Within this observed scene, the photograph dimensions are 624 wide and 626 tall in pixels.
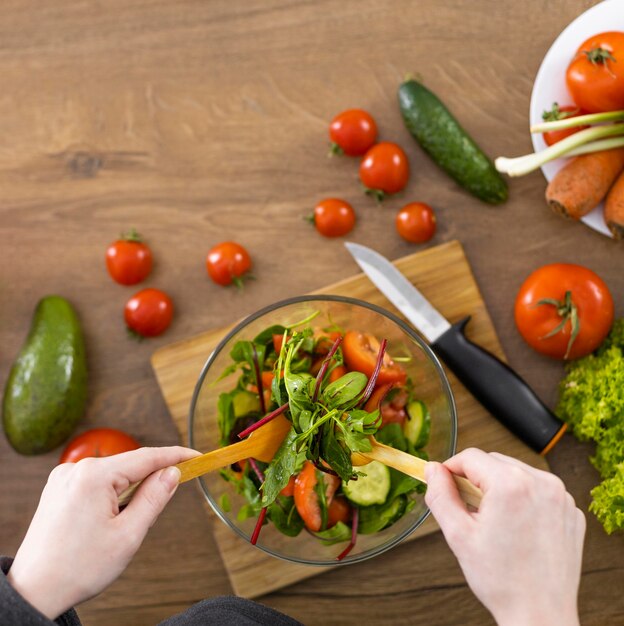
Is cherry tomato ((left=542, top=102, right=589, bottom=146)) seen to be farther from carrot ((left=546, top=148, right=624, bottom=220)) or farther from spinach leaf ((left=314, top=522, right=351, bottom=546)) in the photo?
spinach leaf ((left=314, top=522, right=351, bottom=546))

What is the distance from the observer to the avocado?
5.18 ft

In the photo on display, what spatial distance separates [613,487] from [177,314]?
104 cm

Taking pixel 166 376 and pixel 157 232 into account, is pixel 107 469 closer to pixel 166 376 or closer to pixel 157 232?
pixel 166 376

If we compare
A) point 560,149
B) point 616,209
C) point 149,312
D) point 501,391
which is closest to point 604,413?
point 501,391

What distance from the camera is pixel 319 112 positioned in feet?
5.52

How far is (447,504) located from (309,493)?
42 cm

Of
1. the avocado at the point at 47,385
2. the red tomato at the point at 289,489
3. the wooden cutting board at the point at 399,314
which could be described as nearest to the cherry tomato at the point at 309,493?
the red tomato at the point at 289,489

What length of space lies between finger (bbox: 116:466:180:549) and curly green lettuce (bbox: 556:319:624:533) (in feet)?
2.95

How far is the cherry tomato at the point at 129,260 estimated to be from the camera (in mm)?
1628

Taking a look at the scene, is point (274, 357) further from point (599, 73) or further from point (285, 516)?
point (599, 73)

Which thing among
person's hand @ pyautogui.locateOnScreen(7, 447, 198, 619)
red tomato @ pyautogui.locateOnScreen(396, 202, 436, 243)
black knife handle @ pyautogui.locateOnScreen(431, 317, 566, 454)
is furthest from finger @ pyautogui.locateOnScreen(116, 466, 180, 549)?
red tomato @ pyautogui.locateOnScreen(396, 202, 436, 243)

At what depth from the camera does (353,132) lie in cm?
162

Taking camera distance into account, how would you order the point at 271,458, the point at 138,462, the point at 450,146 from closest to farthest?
the point at 138,462
the point at 271,458
the point at 450,146

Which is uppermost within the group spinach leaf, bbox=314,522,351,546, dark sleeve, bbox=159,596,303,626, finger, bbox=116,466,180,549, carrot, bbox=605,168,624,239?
carrot, bbox=605,168,624,239
